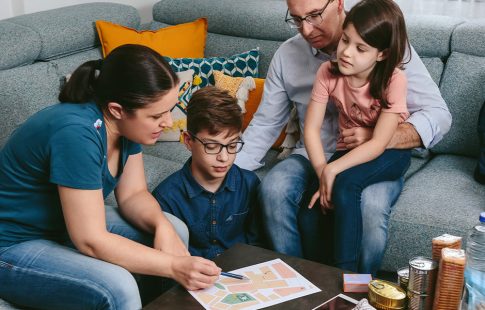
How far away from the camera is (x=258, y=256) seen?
5.78ft

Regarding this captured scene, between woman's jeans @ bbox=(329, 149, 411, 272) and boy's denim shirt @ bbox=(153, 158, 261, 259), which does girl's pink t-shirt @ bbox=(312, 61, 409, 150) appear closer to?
woman's jeans @ bbox=(329, 149, 411, 272)

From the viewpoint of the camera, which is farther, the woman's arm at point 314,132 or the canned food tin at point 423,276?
the woman's arm at point 314,132

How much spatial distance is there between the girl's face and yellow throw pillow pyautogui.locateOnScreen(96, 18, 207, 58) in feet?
4.01

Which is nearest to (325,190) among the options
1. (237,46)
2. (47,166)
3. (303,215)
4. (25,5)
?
(303,215)

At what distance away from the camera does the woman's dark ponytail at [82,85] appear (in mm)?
1706

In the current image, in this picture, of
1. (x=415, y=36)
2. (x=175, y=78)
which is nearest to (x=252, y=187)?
(x=175, y=78)

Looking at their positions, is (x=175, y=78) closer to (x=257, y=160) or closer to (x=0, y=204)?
(x=0, y=204)

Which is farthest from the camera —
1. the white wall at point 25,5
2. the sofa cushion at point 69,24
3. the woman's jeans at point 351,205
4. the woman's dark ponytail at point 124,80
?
the white wall at point 25,5

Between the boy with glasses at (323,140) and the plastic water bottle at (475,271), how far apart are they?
0.53 m

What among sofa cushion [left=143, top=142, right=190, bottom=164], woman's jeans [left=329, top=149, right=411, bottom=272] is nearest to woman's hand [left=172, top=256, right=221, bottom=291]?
woman's jeans [left=329, top=149, right=411, bottom=272]

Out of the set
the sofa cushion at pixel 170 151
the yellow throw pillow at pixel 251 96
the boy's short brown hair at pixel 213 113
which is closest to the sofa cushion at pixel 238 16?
the yellow throw pillow at pixel 251 96

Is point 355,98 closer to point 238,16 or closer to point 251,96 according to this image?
point 251,96

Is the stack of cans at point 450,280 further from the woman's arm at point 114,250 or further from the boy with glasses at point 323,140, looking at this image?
the boy with glasses at point 323,140

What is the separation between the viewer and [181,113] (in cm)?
288
